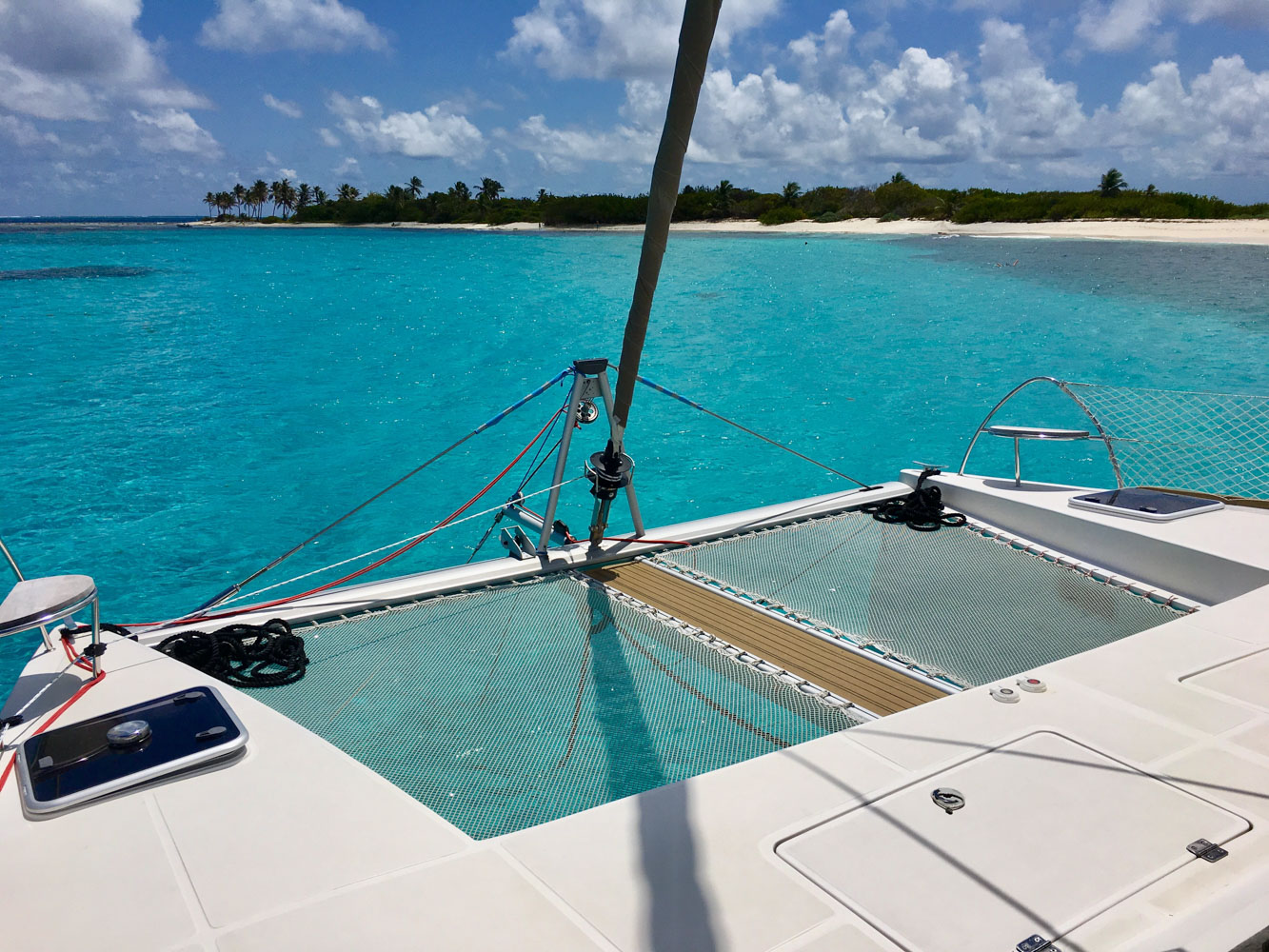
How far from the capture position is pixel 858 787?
1880 mm

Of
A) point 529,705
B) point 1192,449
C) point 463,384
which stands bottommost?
point 463,384

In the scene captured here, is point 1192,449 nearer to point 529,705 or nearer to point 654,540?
point 654,540

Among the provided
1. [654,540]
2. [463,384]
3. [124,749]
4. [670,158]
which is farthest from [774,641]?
[463,384]

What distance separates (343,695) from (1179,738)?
7.66 feet

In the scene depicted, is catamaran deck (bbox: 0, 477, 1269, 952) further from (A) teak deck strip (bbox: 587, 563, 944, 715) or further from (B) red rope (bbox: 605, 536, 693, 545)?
(B) red rope (bbox: 605, 536, 693, 545)

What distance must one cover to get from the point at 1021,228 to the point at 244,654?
55017 millimetres

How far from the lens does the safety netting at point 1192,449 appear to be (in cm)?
841

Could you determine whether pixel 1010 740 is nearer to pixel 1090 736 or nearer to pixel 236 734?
pixel 1090 736

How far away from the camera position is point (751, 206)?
218ft

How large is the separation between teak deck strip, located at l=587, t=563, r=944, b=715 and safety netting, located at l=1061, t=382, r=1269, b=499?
217 inches

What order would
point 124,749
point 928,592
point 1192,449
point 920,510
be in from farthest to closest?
point 1192,449 < point 920,510 < point 928,592 < point 124,749

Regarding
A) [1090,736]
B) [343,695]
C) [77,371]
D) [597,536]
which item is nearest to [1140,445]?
[597,536]

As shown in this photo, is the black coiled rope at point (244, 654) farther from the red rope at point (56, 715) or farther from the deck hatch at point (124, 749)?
the deck hatch at point (124, 749)

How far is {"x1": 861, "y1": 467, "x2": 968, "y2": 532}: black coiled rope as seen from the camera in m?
4.29
